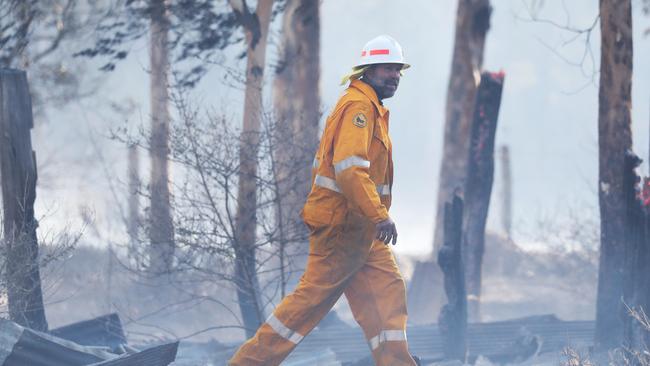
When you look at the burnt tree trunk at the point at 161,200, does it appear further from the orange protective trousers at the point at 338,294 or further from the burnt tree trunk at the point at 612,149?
the burnt tree trunk at the point at 612,149

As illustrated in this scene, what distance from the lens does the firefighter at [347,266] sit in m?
5.83

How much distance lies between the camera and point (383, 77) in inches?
239

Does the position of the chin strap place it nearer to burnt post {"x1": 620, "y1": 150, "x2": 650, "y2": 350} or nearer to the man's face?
the man's face

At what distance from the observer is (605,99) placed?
29.8 ft

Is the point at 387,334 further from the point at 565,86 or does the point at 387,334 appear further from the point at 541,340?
the point at 565,86

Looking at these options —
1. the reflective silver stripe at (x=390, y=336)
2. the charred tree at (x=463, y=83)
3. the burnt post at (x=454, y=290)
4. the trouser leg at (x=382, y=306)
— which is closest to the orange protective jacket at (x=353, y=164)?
the trouser leg at (x=382, y=306)

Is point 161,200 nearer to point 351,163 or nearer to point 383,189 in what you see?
point 383,189

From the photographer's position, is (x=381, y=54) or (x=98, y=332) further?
(x=98, y=332)

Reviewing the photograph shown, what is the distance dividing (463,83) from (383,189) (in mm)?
8380

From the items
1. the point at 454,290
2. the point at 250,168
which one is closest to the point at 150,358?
the point at 250,168

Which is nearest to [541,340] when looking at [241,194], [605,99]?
[605,99]

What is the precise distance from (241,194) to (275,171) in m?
0.42

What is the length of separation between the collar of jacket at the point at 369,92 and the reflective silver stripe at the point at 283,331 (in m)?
1.31

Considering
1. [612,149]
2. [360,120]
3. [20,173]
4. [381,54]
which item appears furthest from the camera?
[612,149]
